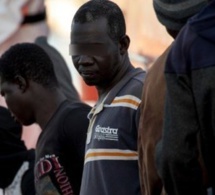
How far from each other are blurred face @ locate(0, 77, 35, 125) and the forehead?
0.60m

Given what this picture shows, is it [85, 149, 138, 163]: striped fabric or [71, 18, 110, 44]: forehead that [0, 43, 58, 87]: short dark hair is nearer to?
[71, 18, 110, 44]: forehead

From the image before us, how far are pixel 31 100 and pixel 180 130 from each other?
5.52 ft

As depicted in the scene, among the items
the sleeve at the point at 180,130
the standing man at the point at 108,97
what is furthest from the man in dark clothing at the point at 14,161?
the sleeve at the point at 180,130

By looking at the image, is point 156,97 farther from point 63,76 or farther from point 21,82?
point 63,76

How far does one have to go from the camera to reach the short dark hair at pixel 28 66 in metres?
5.55

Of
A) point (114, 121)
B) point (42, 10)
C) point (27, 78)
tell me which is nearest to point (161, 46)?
point (42, 10)

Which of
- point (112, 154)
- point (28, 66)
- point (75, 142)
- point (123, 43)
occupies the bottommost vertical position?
point (75, 142)

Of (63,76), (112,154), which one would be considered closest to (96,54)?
(112,154)

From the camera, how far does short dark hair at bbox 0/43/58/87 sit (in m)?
5.55

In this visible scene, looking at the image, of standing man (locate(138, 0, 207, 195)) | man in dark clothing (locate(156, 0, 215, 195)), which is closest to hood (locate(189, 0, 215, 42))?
man in dark clothing (locate(156, 0, 215, 195))

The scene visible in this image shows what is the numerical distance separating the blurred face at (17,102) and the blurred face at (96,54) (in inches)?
23.8

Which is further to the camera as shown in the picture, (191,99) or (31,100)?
(31,100)

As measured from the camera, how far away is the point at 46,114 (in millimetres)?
5473

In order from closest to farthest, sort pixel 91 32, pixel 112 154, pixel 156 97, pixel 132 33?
1. pixel 156 97
2. pixel 112 154
3. pixel 91 32
4. pixel 132 33
